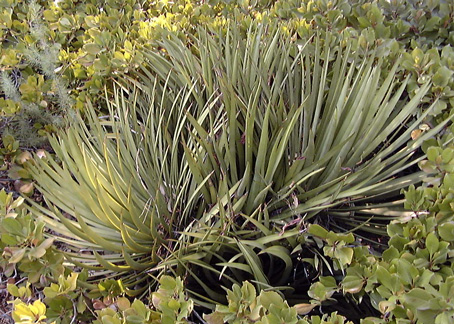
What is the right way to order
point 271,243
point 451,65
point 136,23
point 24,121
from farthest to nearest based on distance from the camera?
point 136,23 → point 24,121 → point 451,65 → point 271,243

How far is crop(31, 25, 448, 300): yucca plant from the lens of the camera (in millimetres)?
1527

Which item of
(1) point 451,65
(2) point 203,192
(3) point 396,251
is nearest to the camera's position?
(3) point 396,251

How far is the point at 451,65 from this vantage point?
198 centimetres

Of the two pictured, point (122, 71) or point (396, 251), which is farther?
point (122, 71)

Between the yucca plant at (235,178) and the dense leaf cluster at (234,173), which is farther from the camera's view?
the yucca plant at (235,178)

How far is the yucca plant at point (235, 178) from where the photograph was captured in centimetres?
153

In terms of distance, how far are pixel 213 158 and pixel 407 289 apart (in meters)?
0.77

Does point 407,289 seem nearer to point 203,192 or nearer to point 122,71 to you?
point 203,192

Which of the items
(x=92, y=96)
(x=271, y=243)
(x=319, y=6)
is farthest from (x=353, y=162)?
(x=92, y=96)

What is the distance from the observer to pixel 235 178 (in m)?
1.71

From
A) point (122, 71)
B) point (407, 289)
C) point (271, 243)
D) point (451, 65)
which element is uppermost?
point (451, 65)

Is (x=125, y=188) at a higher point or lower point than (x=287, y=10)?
lower

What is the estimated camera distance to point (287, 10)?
8.41 feet

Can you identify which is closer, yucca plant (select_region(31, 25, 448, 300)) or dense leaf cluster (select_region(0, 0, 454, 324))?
dense leaf cluster (select_region(0, 0, 454, 324))
